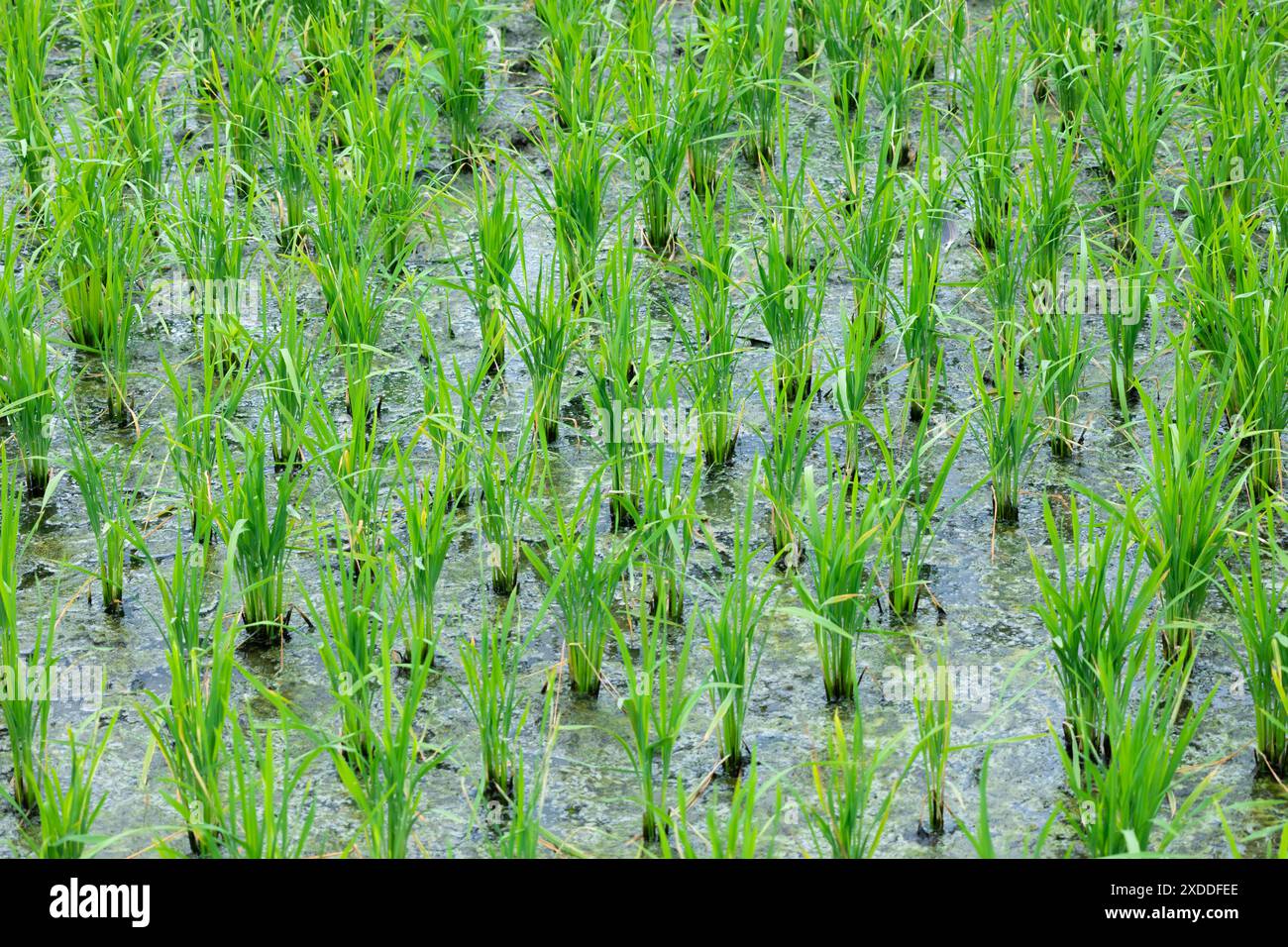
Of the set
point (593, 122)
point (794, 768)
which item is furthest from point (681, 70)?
point (794, 768)

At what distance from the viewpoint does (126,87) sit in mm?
3883

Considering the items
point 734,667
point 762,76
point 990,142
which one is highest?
point 762,76

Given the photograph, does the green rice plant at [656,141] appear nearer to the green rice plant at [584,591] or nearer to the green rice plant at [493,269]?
the green rice plant at [493,269]

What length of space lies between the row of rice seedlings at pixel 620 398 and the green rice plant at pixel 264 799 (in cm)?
76

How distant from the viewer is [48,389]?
9.82ft

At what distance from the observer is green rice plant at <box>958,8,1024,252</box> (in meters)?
3.48

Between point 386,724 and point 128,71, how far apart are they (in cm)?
235

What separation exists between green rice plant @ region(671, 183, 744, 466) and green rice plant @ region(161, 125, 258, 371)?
35.9 inches

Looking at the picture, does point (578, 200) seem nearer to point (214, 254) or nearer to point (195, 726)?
point (214, 254)

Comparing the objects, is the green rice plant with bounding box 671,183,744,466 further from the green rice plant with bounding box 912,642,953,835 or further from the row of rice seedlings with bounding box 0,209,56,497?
the row of rice seedlings with bounding box 0,209,56,497

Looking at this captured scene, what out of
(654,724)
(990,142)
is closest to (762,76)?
(990,142)

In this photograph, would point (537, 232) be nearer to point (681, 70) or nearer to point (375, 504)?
point (681, 70)

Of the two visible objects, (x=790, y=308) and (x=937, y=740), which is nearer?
(x=937, y=740)

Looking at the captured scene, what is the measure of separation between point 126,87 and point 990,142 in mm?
2093
